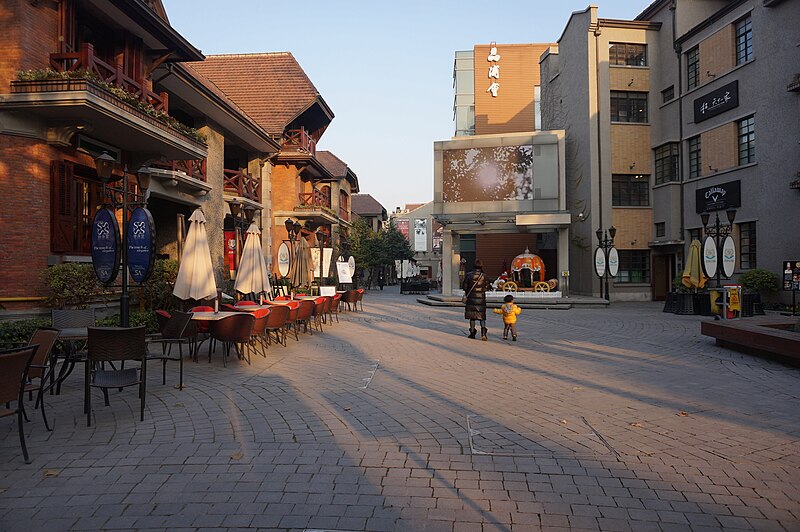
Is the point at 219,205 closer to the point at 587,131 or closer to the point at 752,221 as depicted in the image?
the point at 587,131

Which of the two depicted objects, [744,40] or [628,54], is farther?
[628,54]

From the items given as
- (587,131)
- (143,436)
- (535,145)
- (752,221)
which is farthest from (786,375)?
(587,131)

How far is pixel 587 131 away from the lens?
29.1m

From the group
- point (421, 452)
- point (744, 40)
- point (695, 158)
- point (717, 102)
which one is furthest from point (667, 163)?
point (421, 452)

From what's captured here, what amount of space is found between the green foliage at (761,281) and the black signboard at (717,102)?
24.6ft

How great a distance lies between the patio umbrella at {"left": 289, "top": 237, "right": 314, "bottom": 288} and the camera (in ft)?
57.9

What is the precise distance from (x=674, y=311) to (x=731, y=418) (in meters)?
16.4

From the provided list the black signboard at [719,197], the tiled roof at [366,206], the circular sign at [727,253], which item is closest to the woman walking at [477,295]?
the circular sign at [727,253]

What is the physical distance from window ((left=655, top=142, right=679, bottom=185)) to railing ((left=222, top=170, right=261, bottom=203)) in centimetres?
2050

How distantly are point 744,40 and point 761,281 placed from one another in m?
10.5

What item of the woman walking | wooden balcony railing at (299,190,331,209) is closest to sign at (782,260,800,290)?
the woman walking

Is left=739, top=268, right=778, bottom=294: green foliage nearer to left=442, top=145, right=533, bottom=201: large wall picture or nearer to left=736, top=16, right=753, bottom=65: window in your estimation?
left=736, top=16, right=753, bottom=65: window

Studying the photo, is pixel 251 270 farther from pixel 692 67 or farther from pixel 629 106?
pixel 692 67

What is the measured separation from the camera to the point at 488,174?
2806cm
